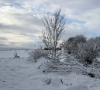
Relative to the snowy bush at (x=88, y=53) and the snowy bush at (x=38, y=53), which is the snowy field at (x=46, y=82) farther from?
the snowy bush at (x=38, y=53)

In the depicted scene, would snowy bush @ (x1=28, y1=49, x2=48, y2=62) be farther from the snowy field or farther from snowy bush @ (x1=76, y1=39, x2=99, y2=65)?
the snowy field

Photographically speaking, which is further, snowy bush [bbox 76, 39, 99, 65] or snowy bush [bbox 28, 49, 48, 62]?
snowy bush [bbox 28, 49, 48, 62]

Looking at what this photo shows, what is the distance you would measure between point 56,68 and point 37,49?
6.15m

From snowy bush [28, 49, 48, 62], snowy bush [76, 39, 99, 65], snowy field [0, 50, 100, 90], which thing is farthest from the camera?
snowy bush [28, 49, 48, 62]

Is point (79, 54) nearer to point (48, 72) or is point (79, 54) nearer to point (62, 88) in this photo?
point (48, 72)

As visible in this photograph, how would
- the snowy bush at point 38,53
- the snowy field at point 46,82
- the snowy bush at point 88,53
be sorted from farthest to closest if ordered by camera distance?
the snowy bush at point 38,53 < the snowy bush at point 88,53 < the snowy field at point 46,82

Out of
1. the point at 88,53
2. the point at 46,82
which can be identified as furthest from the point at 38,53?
the point at 46,82

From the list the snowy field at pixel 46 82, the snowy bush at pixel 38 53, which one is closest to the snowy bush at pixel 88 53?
the snowy bush at pixel 38 53

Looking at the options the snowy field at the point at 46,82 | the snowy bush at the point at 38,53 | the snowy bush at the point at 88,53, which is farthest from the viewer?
the snowy bush at the point at 38,53

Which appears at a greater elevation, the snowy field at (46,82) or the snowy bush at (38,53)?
the snowy bush at (38,53)

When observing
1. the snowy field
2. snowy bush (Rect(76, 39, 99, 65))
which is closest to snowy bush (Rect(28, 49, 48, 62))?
snowy bush (Rect(76, 39, 99, 65))

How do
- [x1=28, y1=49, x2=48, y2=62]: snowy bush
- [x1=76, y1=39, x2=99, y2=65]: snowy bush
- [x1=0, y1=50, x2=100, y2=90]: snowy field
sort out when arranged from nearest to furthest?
[x1=0, y1=50, x2=100, y2=90]: snowy field, [x1=76, y1=39, x2=99, y2=65]: snowy bush, [x1=28, y1=49, x2=48, y2=62]: snowy bush

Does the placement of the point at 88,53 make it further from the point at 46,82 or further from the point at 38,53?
the point at 46,82

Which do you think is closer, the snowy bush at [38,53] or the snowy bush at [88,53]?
the snowy bush at [88,53]
